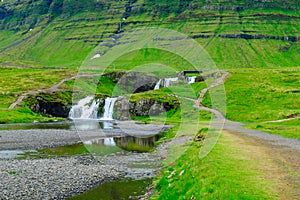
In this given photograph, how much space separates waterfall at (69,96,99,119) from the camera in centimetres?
14204

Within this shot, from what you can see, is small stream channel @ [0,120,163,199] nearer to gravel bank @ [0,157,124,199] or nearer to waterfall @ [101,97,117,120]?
gravel bank @ [0,157,124,199]

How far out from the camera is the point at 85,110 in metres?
144

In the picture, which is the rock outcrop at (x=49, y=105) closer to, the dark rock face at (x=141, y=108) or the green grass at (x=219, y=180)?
the dark rock face at (x=141, y=108)

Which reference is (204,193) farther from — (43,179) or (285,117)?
(285,117)

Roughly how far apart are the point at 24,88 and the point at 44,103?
22.5m

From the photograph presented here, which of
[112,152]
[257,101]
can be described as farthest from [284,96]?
[112,152]

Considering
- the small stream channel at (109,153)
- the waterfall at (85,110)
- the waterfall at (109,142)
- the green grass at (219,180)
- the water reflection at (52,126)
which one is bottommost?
the waterfall at (85,110)

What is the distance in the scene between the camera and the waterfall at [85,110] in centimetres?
14204

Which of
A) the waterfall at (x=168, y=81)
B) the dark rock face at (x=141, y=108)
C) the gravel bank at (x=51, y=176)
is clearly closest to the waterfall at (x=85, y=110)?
the dark rock face at (x=141, y=108)

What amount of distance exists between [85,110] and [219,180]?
126 meters

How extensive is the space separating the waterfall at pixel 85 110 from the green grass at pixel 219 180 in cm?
10875

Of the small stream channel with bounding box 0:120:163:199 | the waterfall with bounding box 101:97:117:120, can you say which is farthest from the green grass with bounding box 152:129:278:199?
the waterfall with bounding box 101:97:117:120

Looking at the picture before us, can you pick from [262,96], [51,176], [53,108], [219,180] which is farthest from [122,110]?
[219,180]

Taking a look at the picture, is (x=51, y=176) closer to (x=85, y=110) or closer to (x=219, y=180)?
(x=219, y=180)
